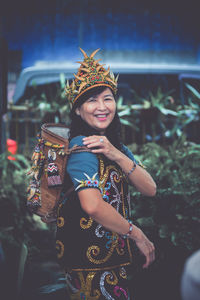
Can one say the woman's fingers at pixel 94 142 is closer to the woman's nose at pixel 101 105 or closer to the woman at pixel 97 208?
the woman at pixel 97 208

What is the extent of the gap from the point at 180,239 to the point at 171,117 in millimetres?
2210

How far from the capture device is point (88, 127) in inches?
67.6

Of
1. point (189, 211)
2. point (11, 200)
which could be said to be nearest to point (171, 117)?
point (189, 211)

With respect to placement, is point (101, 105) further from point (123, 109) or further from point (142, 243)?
point (123, 109)

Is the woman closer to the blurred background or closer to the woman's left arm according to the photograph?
the woman's left arm

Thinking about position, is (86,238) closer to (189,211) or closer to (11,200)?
(189,211)

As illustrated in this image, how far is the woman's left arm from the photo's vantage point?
1.54 meters

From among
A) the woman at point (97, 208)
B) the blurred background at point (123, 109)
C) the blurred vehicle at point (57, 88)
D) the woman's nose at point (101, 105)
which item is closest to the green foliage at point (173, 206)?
the blurred background at point (123, 109)

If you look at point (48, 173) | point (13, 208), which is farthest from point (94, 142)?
point (13, 208)

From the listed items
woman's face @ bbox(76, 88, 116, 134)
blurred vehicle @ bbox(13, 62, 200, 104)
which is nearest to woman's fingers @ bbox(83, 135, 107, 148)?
woman's face @ bbox(76, 88, 116, 134)

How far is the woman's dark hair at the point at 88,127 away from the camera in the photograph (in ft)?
5.45

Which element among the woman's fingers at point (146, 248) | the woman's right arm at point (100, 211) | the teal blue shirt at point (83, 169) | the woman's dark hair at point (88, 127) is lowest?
the woman's fingers at point (146, 248)

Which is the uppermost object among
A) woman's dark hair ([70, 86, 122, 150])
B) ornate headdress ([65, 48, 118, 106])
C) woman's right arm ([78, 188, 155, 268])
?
ornate headdress ([65, 48, 118, 106])

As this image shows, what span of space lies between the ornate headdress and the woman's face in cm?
5
